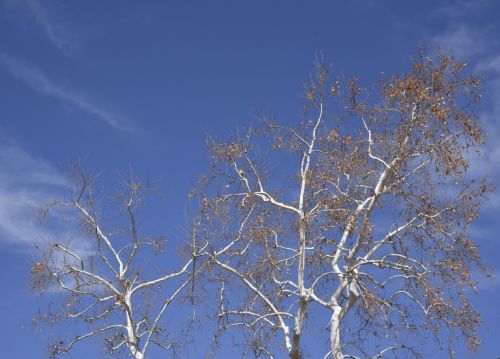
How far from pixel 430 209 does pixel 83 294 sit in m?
7.70

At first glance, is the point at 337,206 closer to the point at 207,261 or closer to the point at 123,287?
the point at 207,261

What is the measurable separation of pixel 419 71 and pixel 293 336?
5946 millimetres

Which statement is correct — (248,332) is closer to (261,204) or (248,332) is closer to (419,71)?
(261,204)

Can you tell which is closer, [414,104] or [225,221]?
[414,104]

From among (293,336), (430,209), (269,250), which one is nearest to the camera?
(293,336)

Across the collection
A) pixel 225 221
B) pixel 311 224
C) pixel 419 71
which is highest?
pixel 419 71

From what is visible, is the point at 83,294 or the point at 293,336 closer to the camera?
the point at 293,336

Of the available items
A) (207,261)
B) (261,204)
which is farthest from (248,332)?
(261,204)

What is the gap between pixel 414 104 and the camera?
15031 millimetres

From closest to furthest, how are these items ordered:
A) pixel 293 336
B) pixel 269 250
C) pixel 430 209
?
pixel 293 336
pixel 430 209
pixel 269 250

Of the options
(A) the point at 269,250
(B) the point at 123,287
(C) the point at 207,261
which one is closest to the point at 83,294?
(B) the point at 123,287

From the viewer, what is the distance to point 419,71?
50.2 ft

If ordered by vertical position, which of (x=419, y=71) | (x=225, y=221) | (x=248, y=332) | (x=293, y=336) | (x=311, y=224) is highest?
(x=419, y=71)

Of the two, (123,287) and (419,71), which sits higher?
(419,71)
